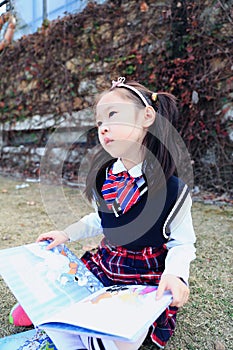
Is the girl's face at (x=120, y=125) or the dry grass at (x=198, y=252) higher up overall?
the girl's face at (x=120, y=125)

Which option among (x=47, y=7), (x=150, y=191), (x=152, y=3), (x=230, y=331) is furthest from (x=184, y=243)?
(x=47, y=7)

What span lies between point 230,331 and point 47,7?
3499 mm

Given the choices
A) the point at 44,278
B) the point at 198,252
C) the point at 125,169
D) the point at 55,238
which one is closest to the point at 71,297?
the point at 44,278

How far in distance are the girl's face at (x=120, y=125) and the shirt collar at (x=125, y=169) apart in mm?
34

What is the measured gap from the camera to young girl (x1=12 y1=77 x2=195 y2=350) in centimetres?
75

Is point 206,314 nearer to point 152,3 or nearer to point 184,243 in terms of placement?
point 184,243

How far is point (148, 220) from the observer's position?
765 millimetres

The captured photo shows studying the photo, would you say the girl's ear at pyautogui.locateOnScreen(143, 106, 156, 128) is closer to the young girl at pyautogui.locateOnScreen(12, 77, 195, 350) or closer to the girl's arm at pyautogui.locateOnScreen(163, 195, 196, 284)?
the young girl at pyautogui.locateOnScreen(12, 77, 195, 350)

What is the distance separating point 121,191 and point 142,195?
0.19 ft

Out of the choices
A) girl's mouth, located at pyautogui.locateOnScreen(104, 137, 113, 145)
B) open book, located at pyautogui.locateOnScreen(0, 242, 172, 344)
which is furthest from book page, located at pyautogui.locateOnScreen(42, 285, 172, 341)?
girl's mouth, located at pyautogui.locateOnScreen(104, 137, 113, 145)

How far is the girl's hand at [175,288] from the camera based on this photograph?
24.1 inches

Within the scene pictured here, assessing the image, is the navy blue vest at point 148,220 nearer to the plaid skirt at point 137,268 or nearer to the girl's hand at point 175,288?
the plaid skirt at point 137,268

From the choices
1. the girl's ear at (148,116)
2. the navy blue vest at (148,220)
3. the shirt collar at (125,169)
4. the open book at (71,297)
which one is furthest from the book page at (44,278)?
the girl's ear at (148,116)

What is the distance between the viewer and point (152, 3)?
8.39 ft
